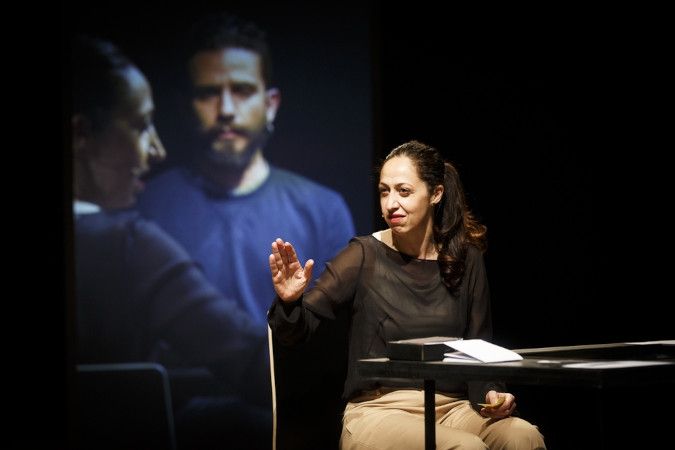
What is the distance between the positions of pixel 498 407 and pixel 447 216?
2.21 ft

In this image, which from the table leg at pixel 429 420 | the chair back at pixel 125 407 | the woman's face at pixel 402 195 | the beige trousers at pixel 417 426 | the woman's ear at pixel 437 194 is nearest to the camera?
the table leg at pixel 429 420

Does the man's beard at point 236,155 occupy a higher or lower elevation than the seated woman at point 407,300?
higher

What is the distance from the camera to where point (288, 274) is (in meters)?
2.66

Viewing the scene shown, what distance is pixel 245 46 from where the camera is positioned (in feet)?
14.8

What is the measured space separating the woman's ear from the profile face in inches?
65.8

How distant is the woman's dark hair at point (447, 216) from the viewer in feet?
9.66

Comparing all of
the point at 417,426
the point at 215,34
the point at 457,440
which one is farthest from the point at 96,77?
the point at 457,440

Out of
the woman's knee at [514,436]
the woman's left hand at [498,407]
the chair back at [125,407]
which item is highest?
the woman's left hand at [498,407]

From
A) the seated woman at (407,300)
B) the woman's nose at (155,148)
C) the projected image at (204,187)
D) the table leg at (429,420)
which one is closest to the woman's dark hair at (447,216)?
the seated woman at (407,300)

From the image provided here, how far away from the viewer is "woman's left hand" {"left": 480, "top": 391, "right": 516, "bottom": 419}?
8.69 ft

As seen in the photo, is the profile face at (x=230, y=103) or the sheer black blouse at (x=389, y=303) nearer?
the sheer black blouse at (x=389, y=303)

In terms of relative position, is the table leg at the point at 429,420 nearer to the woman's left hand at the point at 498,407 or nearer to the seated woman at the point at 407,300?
the seated woman at the point at 407,300

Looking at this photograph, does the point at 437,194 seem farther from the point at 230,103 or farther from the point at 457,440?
the point at 230,103

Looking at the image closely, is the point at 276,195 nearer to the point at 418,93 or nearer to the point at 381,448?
the point at 418,93
